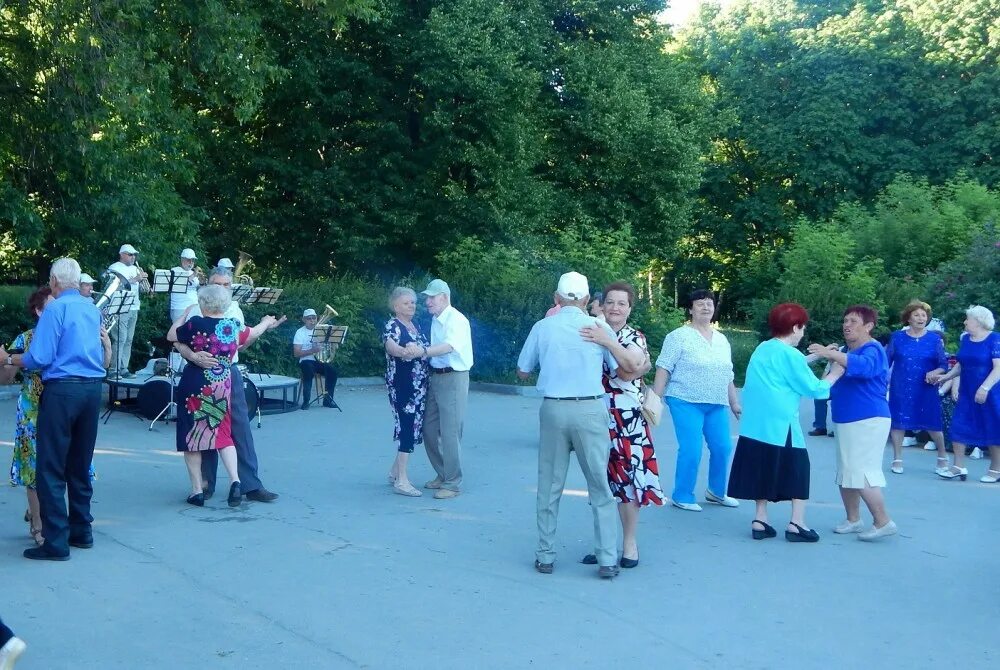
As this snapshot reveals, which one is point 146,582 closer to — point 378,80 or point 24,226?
point 24,226

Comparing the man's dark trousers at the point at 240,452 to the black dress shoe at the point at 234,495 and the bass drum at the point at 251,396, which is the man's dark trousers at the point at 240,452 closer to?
the black dress shoe at the point at 234,495

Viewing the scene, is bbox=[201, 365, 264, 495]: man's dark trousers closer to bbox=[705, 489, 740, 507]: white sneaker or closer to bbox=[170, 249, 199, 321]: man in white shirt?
bbox=[705, 489, 740, 507]: white sneaker

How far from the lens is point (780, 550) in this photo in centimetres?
809

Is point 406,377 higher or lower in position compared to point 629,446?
higher

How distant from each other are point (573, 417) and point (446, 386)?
2.86m

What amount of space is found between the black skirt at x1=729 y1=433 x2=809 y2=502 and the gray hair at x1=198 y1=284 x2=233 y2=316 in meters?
4.06

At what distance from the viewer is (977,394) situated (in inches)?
437

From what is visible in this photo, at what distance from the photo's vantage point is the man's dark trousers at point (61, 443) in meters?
7.12

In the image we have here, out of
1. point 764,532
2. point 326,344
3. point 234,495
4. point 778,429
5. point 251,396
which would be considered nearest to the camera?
point 778,429

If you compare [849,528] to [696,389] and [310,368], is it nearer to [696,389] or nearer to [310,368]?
[696,389]

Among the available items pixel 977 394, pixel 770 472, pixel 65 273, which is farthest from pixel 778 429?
pixel 65 273

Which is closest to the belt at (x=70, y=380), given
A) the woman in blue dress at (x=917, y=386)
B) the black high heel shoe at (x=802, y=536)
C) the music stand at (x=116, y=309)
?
the black high heel shoe at (x=802, y=536)

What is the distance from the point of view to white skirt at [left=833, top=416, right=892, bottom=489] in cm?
827

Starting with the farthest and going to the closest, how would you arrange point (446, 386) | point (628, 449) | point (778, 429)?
point (446, 386)
point (778, 429)
point (628, 449)
